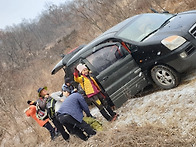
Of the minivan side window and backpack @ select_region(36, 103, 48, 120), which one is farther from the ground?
the minivan side window

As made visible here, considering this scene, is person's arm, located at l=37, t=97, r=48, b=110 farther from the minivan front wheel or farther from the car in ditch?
the minivan front wheel

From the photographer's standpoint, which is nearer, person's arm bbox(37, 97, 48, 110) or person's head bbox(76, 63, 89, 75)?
person's head bbox(76, 63, 89, 75)

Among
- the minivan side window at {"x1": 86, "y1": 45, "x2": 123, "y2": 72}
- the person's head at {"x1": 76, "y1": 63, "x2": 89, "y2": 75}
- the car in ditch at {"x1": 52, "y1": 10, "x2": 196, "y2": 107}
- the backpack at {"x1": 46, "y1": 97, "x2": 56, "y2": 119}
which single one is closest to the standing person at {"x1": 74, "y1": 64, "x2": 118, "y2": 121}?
the person's head at {"x1": 76, "y1": 63, "x2": 89, "y2": 75}

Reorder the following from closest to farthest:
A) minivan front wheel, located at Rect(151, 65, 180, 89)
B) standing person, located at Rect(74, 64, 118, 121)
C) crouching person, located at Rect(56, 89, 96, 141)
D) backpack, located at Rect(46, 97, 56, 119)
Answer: crouching person, located at Rect(56, 89, 96, 141) < minivan front wheel, located at Rect(151, 65, 180, 89) < standing person, located at Rect(74, 64, 118, 121) < backpack, located at Rect(46, 97, 56, 119)

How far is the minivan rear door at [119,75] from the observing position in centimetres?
548

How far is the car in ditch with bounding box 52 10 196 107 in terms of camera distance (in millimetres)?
4988

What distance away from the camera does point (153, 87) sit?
593 cm

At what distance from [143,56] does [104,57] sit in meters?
0.90

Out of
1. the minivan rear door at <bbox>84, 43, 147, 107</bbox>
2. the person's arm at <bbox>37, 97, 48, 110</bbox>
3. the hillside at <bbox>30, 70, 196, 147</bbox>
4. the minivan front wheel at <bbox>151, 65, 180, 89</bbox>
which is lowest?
the hillside at <bbox>30, 70, 196, 147</bbox>

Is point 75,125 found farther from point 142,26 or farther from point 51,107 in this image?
point 142,26

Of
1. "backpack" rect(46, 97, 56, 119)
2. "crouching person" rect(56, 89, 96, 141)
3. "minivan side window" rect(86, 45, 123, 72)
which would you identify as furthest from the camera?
"backpack" rect(46, 97, 56, 119)

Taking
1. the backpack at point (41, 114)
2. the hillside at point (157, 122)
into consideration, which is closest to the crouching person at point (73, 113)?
the hillside at point (157, 122)

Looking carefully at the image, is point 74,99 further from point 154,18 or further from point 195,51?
point 154,18

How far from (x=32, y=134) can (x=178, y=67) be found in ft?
17.4
